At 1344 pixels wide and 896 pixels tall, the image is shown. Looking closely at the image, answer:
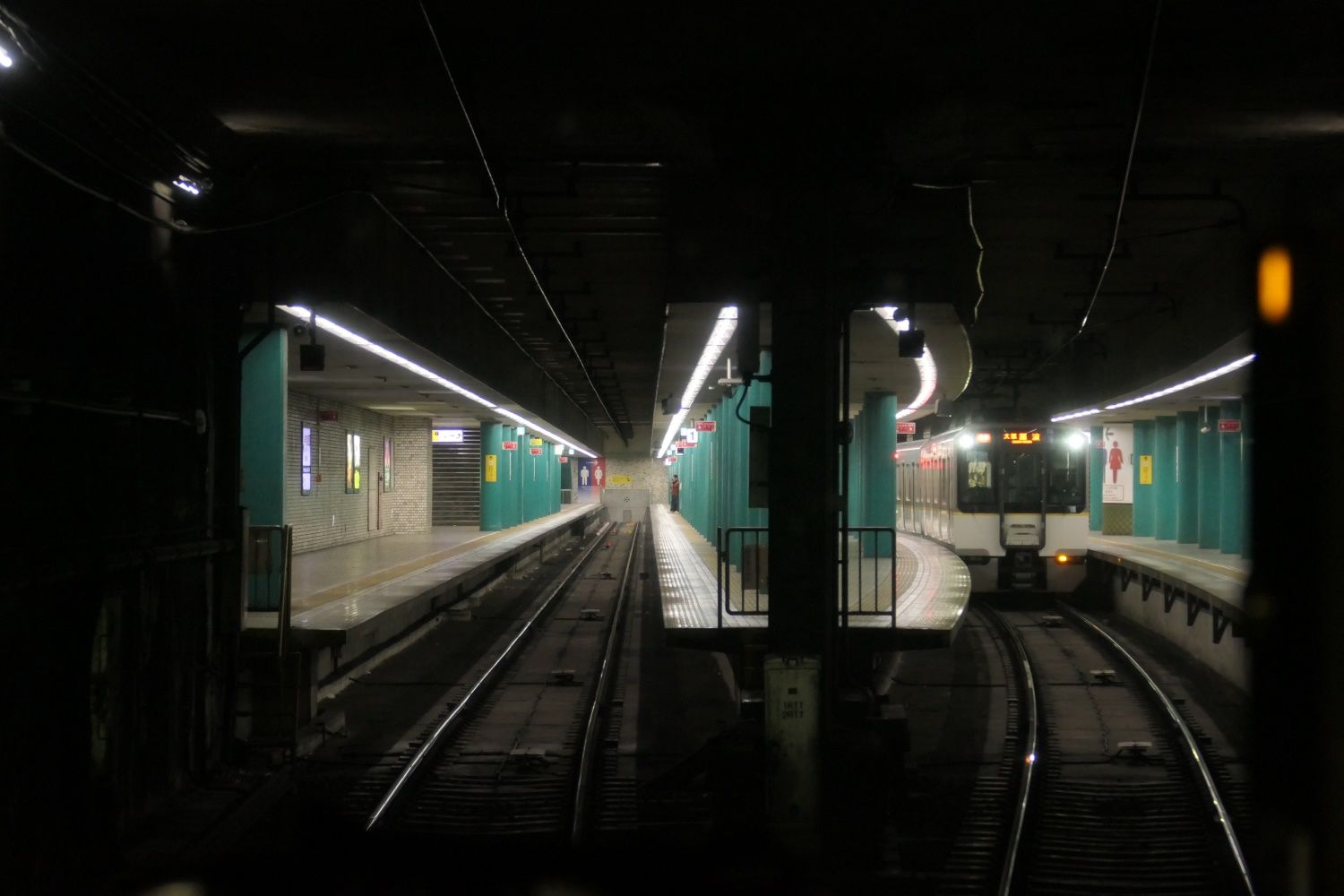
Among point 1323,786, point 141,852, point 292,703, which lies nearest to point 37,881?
point 141,852

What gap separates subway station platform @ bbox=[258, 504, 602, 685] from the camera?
927 cm

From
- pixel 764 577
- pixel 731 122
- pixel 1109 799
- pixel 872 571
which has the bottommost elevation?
pixel 1109 799

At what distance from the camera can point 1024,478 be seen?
18.1m

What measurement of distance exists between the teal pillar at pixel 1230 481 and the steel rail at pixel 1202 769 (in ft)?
18.7

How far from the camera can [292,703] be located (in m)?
8.14

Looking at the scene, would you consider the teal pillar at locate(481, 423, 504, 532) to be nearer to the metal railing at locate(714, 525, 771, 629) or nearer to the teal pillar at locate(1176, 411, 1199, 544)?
the metal railing at locate(714, 525, 771, 629)

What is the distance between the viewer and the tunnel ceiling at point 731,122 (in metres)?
5.55

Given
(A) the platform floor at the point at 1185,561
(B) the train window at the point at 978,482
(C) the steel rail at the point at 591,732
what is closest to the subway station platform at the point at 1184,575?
(A) the platform floor at the point at 1185,561

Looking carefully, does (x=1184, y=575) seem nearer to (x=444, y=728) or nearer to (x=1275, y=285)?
(x=444, y=728)

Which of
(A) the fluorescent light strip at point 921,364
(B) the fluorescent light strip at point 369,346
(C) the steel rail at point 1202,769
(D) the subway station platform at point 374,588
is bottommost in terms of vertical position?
(C) the steel rail at point 1202,769

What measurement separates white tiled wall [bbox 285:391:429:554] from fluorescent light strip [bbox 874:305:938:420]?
25.9ft

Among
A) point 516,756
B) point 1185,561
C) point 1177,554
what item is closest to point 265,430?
point 516,756

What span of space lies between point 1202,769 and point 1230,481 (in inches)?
475

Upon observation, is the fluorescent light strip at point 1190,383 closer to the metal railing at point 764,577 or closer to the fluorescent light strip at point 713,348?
the metal railing at point 764,577
